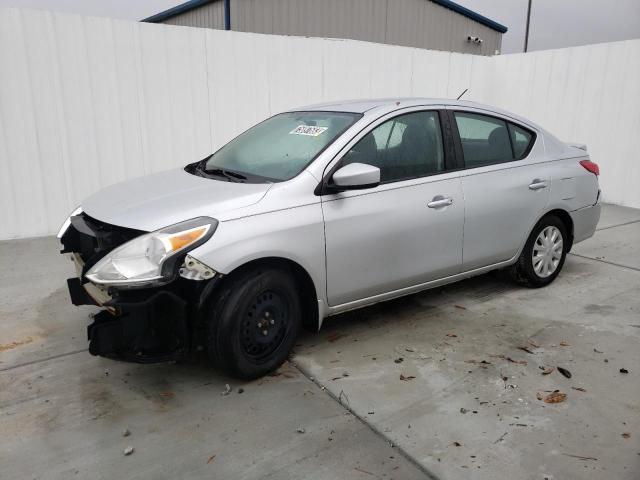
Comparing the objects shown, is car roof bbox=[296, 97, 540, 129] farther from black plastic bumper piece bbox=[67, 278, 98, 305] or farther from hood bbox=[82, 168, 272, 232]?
black plastic bumper piece bbox=[67, 278, 98, 305]

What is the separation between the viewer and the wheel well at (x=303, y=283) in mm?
3215

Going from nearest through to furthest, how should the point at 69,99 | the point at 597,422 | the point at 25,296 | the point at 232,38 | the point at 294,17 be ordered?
the point at 597,422 < the point at 25,296 < the point at 69,99 < the point at 232,38 < the point at 294,17

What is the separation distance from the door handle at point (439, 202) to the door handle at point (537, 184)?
39.1 inches

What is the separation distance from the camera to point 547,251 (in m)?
4.89

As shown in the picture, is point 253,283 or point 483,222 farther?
point 483,222

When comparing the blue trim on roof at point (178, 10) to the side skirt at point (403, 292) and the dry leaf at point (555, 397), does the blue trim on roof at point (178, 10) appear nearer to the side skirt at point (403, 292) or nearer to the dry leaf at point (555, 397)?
the side skirt at point (403, 292)

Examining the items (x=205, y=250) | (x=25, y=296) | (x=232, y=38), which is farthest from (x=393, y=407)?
(x=232, y=38)

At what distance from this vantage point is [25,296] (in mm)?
4730

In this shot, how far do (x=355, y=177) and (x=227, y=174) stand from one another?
3.23ft

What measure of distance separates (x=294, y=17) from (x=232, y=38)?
8371mm

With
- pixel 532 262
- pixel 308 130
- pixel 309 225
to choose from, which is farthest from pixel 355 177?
pixel 532 262

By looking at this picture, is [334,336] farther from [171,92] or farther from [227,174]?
[171,92]

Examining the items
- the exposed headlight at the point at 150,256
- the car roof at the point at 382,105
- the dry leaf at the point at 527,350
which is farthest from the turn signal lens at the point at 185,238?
the dry leaf at the point at 527,350

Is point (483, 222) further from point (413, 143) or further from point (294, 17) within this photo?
point (294, 17)
